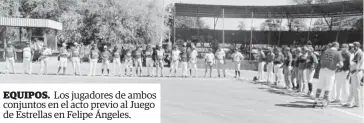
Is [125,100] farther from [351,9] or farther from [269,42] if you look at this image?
[269,42]

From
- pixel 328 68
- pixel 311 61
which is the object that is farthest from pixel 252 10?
pixel 328 68

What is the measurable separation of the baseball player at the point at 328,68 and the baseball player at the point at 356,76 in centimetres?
65

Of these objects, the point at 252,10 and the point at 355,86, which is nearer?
the point at 355,86

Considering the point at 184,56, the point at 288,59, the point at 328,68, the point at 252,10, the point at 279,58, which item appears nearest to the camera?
the point at 328,68

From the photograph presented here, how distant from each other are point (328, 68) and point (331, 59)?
0.92 feet

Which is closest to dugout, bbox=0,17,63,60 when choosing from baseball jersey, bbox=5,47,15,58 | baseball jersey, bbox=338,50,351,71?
baseball jersey, bbox=5,47,15,58

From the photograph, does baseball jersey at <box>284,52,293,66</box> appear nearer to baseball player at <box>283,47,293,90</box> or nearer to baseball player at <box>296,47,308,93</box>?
baseball player at <box>283,47,293,90</box>

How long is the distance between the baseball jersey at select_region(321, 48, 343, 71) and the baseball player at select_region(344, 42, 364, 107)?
2.24 feet

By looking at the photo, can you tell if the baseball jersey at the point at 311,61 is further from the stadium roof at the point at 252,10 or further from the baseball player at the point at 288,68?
the stadium roof at the point at 252,10

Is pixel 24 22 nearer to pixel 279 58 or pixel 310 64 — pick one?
pixel 279 58

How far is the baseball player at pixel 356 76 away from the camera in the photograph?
11.8 m

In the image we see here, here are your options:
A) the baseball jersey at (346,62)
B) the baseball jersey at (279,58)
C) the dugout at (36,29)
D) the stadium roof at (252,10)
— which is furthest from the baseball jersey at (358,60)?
the stadium roof at (252,10)

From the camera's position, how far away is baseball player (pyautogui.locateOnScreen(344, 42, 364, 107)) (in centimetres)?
1182

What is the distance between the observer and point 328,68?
11.7 m
